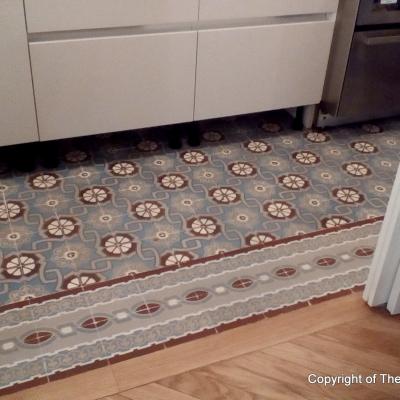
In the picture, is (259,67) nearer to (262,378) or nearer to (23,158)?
(23,158)

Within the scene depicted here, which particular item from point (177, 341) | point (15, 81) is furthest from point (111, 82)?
point (177, 341)

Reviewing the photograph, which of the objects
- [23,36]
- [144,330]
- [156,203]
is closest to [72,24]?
[23,36]

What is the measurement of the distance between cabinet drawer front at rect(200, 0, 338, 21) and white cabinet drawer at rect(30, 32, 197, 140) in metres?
0.11

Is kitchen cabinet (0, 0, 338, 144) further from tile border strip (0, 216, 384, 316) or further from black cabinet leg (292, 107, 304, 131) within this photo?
tile border strip (0, 216, 384, 316)

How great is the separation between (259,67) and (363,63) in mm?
424

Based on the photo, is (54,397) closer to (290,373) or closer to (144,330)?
(144,330)

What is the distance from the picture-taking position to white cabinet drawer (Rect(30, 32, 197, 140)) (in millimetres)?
1936

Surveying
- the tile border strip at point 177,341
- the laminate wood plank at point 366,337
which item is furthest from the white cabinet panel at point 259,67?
the laminate wood plank at point 366,337

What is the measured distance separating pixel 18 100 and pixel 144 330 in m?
0.94

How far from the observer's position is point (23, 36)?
72.1 inches

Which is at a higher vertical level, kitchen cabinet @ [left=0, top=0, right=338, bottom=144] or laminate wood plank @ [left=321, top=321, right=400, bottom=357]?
kitchen cabinet @ [left=0, top=0, right=338, bottom=144]

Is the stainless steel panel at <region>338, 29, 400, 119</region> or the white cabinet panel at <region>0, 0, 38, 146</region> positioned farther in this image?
the stainless steel panel at <region>338, 29, 400, 119</region>

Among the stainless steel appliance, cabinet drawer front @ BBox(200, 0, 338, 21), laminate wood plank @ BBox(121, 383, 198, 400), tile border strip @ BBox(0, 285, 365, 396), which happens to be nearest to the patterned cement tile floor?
the stainless steel appliance

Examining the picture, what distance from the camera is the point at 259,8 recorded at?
2.09 metres
